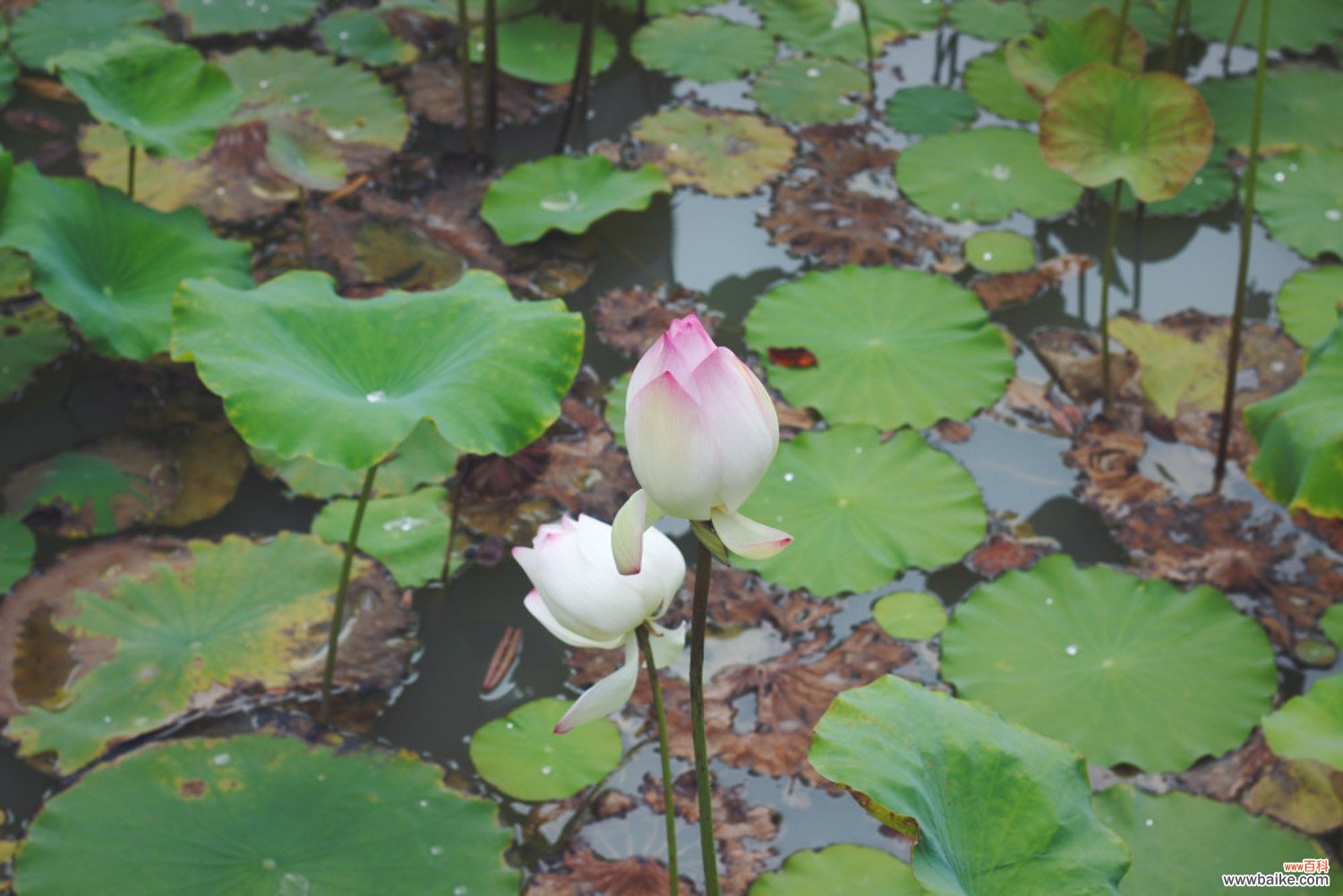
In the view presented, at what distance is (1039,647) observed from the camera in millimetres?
2154

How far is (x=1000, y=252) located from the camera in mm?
3133

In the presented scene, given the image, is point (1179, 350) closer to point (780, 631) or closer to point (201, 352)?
point (780, 631)

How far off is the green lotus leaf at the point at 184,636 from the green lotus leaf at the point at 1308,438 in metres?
1.63

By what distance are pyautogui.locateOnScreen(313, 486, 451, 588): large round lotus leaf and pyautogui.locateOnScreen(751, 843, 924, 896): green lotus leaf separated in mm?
873

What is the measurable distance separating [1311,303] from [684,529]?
1579 mm

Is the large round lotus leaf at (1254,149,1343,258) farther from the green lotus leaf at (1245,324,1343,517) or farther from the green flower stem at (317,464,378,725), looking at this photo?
the green flower stem at (317,464,378,725)

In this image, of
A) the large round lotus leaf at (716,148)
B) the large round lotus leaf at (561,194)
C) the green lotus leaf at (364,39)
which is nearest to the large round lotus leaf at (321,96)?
the green lotus leaf at (364,39)

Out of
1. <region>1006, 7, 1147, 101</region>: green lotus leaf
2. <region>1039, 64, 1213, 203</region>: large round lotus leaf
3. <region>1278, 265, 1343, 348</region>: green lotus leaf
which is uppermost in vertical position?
<region>1039, 64, 1213, 203</region>: large round lotus leaf

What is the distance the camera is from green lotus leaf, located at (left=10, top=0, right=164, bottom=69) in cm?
371

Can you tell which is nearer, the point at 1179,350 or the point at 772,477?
the point at 772,477

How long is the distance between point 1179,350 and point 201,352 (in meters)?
2.11

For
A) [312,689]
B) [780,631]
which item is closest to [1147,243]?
[780,631]

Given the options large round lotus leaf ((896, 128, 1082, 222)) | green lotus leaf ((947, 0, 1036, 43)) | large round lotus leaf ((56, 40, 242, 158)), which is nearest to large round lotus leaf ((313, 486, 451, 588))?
large round lotus leaf ((56, 40, 242, 158))

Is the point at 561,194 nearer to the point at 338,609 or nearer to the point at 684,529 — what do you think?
the point at 684,529
